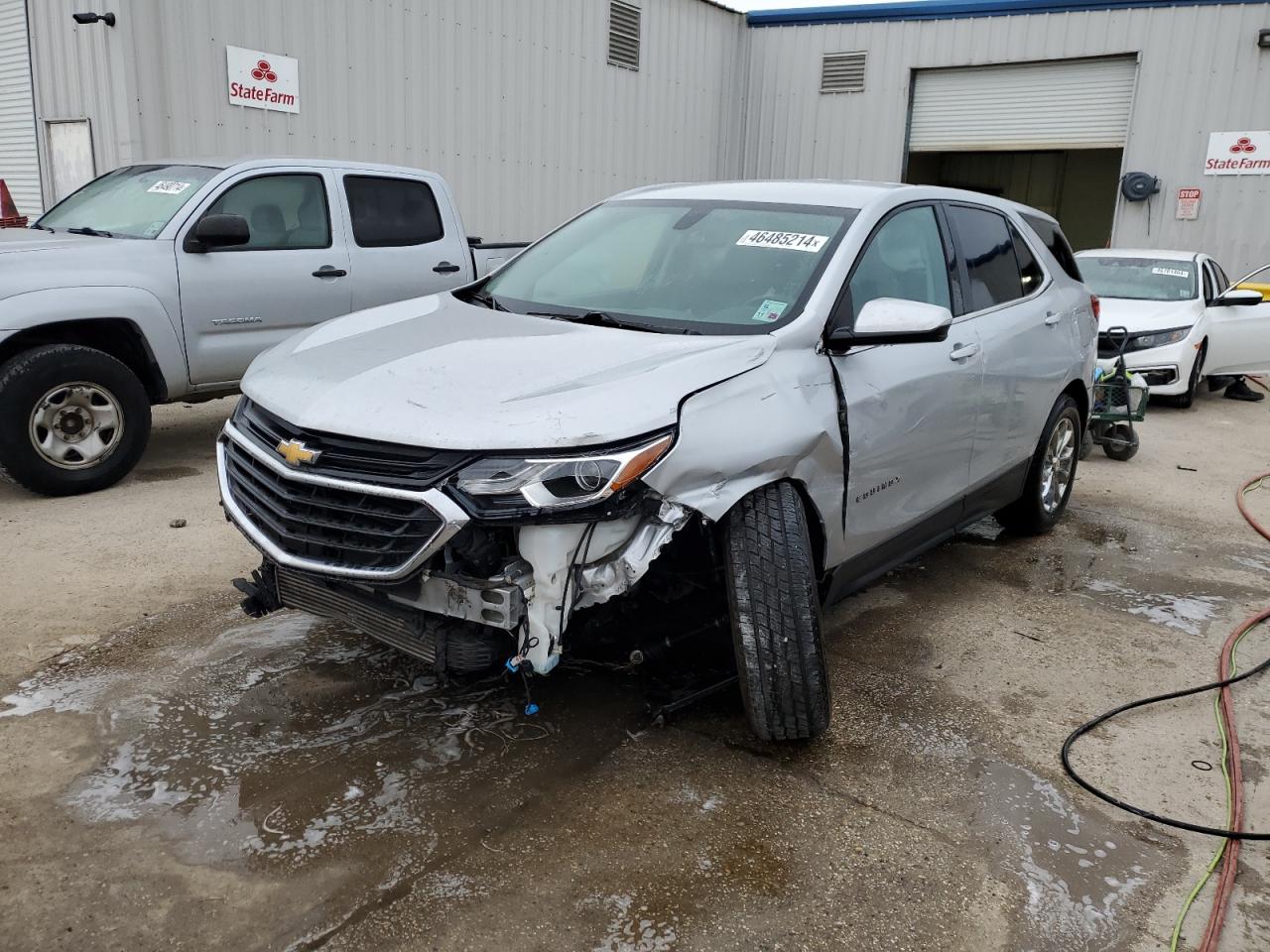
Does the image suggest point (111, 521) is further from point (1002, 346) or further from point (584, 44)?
point (584, 44)

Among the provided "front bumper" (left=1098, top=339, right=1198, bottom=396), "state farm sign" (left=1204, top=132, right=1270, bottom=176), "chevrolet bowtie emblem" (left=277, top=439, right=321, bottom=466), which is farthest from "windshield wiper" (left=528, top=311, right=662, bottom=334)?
"state farm sign" (left=1204, top=132, right=1270, bottom=176)

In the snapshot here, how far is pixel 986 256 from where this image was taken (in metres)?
4.64

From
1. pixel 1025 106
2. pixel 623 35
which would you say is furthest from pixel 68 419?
pixel 1025 106

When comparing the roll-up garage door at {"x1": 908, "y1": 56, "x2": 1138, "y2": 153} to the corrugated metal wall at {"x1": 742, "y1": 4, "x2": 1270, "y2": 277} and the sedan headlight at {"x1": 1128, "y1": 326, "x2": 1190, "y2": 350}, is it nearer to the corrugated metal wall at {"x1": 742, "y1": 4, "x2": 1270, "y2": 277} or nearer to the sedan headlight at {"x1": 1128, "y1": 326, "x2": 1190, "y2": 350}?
the corrugated metal wall at {"x1": 742, "y1": 4, "x2": 1270, "y2": 277}

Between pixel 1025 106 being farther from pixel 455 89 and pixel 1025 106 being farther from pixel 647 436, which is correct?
pixel 647 436

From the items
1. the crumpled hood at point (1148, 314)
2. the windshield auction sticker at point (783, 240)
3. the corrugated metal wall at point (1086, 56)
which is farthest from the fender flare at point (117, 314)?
the corrugated metal wall at point (1086, 56)

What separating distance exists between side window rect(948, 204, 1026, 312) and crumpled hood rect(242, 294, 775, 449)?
167cm

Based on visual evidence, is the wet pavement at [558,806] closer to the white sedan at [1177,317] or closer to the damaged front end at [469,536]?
the damaged front end at [469,536]

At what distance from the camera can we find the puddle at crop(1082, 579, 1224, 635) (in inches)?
177

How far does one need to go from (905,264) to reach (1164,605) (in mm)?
2072

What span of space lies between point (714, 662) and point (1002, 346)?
1.97 metres

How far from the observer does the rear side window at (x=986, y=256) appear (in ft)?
14.6

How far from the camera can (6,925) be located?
2334 millimetres

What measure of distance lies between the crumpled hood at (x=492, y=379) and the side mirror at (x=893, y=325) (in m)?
0.31
